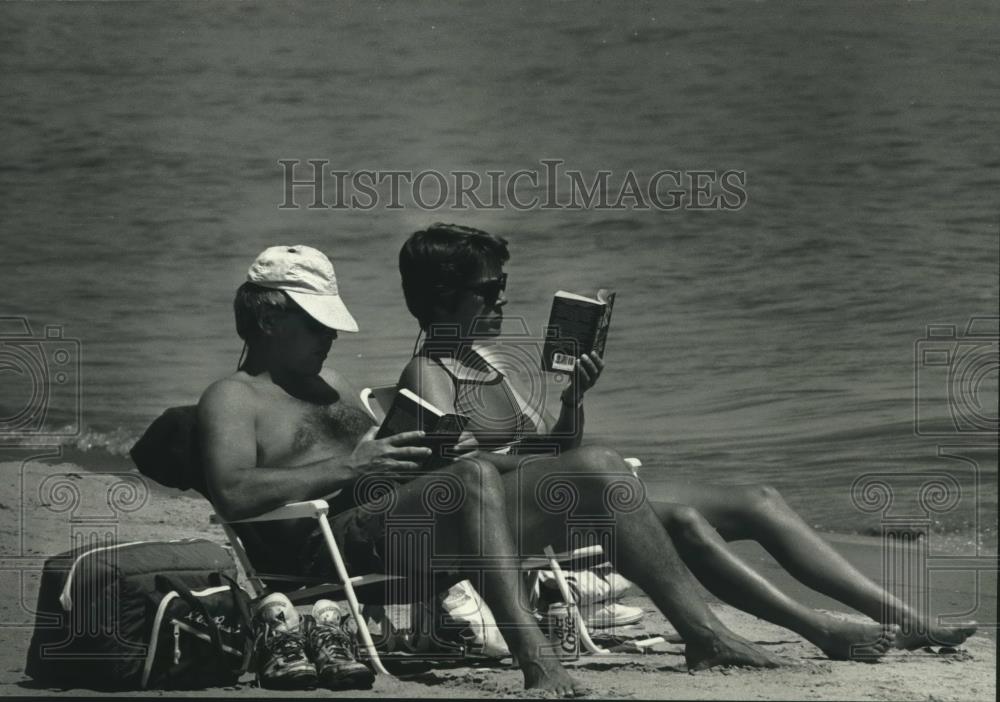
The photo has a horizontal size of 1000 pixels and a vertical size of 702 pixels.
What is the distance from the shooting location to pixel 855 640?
4.07m

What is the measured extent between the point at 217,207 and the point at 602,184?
132cm

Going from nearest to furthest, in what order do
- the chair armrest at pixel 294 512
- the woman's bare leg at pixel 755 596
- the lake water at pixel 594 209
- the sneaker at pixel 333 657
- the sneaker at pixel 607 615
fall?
the sneaker at pixel 333 657 < the chair armrest at pixel 294 512 < the woman's bare leg at pixel 755 596 < the sneaker at pixel 607 615 < the lake water at pixel 594 209

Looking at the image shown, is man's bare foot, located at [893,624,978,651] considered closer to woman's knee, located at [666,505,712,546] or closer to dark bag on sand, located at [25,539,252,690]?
woman's knee, located at [666,505,712,546]

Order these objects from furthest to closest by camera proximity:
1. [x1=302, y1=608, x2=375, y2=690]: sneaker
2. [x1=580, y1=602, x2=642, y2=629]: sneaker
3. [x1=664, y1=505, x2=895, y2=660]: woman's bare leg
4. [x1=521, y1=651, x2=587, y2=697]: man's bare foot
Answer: [x1=580, y1=602, x2=642, y2=629]: sneaker
[x1=664, y1=505, x2=895, y2=660]: woman's bare leg
[x1=302, y1=608, x2=375, y2=690]: sneaker
[x1=521, y1=651, x2=587, y2=697]: man's bare foot

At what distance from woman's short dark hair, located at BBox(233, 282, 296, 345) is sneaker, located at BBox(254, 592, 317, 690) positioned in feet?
2.51

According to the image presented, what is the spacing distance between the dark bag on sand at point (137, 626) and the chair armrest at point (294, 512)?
16 cm

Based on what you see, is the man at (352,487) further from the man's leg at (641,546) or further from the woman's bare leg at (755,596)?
the woman's bare leg at (755,596)

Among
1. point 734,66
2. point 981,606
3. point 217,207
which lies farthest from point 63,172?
point 981,606
